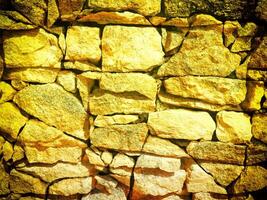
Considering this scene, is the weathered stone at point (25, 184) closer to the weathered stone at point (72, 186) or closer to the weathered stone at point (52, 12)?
the weathered stone at point (72, 186)

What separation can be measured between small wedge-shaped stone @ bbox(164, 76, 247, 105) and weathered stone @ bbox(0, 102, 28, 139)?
2.91ft

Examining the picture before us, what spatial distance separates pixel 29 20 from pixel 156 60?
2.39ft

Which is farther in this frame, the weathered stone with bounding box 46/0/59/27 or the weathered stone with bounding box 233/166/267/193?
the weathered stone with bounding box 233/166/267/193

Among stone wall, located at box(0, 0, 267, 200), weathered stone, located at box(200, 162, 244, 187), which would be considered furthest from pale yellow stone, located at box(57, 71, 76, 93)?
weathered stone, located at box(200, 162, 244, 187)

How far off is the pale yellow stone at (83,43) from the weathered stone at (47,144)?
1.54 feet

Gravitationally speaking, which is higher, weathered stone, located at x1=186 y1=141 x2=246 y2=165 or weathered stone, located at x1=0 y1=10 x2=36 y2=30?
weathered stone, located at x1=0 y1=10 x2=36 y2=30

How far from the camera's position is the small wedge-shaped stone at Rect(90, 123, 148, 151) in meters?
1.49

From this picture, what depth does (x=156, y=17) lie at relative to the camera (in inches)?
54.0

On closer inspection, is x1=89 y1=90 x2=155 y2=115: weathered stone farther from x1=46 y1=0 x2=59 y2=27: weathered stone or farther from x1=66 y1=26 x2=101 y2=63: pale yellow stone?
x1=46 y1=0 x2=59 y2=27: weathered stone

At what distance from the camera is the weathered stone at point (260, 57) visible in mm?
1352

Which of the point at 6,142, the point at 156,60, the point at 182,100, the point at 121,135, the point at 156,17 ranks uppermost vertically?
the point at 156,17

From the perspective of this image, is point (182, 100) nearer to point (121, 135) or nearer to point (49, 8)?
point (121, 135)

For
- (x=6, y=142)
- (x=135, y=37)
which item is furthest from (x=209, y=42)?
(x=6, y=142)

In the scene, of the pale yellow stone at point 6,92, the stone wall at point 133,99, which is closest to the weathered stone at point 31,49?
the stone wall at point 133,99
